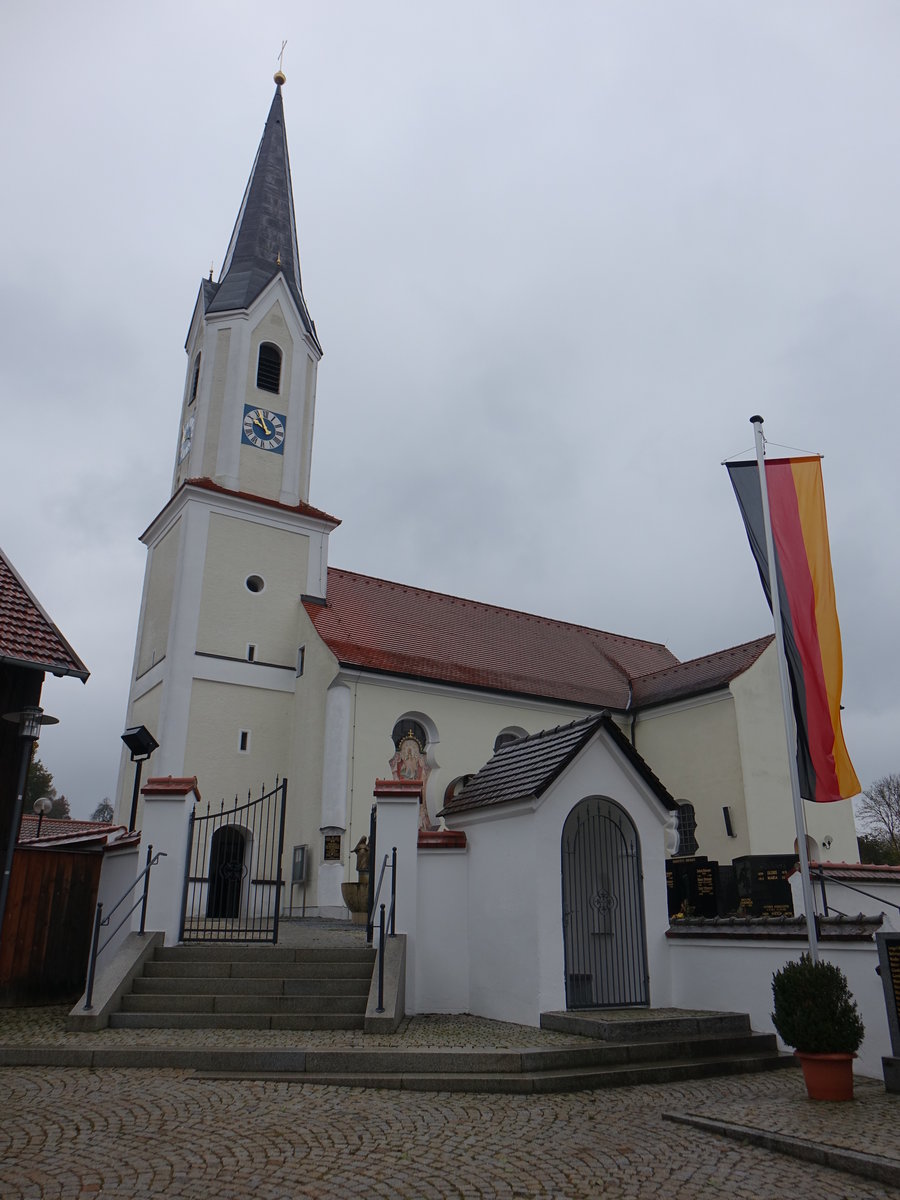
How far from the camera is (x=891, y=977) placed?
25.9ft

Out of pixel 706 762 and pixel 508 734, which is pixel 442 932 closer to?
pixel 508 734

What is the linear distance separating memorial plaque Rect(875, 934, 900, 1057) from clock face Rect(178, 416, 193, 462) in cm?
2158

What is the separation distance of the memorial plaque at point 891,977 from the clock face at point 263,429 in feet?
66.6

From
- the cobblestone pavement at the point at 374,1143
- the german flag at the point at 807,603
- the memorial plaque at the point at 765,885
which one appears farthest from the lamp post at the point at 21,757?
the memorial plaque at the point at 765,885

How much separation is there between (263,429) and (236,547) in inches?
144

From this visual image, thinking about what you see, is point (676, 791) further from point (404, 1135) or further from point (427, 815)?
point (404, 1135)

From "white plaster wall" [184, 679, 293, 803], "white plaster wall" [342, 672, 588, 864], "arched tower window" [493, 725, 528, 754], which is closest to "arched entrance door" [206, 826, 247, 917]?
"white plaster wall" [184, 679, 293, 803]

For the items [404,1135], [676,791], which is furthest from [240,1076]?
[676,791]

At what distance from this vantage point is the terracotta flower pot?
7238mm

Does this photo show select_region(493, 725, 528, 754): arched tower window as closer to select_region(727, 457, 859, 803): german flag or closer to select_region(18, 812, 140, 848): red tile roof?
select_region(18, 812, 140, 848): red tile roof

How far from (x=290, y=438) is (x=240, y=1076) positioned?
19.9m

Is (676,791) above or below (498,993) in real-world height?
above

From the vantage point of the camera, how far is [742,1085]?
8.14 meters

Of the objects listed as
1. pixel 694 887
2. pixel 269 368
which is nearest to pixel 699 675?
pixel 694 887
